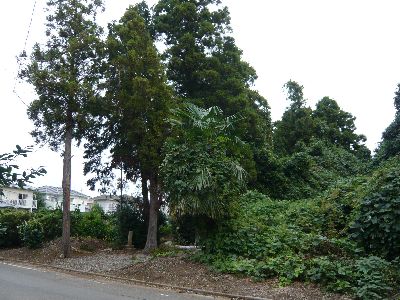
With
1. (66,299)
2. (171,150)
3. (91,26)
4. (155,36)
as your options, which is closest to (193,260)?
(171,150)

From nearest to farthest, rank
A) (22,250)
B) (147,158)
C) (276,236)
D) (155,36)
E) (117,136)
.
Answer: (276,236)
(147,158)
(117,136)
(22,250)
(155,36)

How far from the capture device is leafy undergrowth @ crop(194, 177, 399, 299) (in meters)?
9.45

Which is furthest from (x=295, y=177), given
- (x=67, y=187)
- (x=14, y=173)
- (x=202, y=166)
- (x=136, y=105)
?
(x=14, y=173)

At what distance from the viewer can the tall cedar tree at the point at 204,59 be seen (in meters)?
22.2

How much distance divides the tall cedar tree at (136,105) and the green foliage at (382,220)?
9.06m

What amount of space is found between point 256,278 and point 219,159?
15.3ft

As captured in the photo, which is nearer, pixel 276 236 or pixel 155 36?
pixel 276 236

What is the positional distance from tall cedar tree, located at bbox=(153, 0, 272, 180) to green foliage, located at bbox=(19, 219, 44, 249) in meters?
10.5

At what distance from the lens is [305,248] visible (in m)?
12.0

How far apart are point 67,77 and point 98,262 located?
8.20 metres

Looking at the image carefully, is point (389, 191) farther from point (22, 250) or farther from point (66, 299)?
point (22, 250)

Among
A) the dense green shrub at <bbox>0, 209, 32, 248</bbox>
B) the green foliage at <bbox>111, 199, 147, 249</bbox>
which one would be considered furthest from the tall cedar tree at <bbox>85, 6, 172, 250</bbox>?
the dense green shrub at <bbox>0, 209, 32, 248</bbox>

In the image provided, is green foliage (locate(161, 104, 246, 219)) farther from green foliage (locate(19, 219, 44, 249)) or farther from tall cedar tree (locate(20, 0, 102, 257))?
green foliage (locate(19, 219, 44, 249))

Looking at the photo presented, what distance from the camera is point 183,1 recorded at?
23688 millimetres
